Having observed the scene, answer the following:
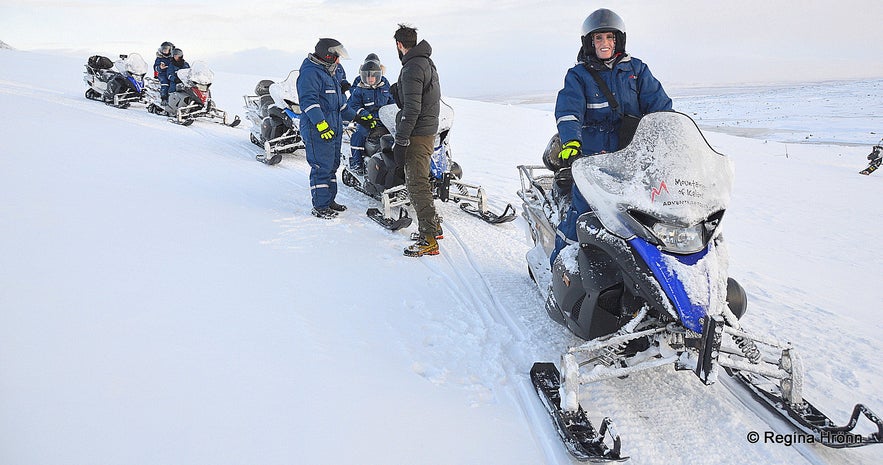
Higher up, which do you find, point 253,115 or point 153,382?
point 253,115

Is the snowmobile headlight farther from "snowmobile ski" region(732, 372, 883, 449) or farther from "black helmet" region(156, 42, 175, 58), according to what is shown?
"black helmet" region(156, 42, 175, 58)

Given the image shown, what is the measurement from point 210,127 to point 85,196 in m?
7.10

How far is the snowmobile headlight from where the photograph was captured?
8.25ft

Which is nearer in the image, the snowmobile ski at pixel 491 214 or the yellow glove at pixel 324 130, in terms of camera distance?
the yellow glove at pixel 324 130

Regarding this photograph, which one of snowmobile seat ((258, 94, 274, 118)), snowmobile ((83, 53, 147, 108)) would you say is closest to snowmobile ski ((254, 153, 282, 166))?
snowmobile seat ((258, 94, 274, 118))

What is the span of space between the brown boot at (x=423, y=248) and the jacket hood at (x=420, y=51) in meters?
1.61

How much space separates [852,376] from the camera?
3035mm

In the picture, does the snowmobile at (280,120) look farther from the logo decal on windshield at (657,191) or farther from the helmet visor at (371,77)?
the logo decal on windshield at (657,191)

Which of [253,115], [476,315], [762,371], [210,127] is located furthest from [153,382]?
[210,127]

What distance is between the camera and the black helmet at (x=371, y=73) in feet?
23.1

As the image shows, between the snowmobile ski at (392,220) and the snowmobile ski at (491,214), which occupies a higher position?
the snowmobile ski at (491,214)

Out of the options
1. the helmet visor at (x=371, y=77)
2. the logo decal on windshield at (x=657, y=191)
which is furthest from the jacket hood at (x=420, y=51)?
the logo decal on windshield at (x=657, y=191)

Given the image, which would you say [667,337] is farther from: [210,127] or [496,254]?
[210,127]

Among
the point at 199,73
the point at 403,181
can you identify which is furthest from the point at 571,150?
the point at 199,73
